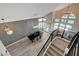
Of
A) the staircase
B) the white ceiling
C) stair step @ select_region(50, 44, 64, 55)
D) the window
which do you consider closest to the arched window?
the window

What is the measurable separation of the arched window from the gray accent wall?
890 millimetres

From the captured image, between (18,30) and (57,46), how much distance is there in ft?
6.03

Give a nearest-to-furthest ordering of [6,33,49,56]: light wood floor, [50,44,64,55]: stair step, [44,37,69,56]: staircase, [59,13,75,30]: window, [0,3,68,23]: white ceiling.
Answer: [0,3,68,23]: white ceiling < [59,13,75,30]: window < [50,44,64,55]: stair step < [44,37,69,56]: staircase < [6,33,49,56]: light wood floor

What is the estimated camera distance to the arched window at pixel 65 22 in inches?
110

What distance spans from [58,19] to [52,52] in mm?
1289

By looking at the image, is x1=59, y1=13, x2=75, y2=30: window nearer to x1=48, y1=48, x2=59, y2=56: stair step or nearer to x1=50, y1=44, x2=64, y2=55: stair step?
x1=50, y1=44, x2=64, y2=55: stair step

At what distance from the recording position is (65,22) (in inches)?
112

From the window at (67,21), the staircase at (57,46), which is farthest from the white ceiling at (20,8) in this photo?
the staircase at (57,46)

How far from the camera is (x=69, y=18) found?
283 cm

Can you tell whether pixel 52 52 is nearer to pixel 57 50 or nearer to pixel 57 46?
pixel 57 50

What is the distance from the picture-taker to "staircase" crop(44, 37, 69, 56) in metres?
3.01

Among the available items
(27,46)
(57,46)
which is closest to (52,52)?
(57,46)

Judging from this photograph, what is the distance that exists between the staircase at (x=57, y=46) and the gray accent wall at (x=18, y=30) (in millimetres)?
982

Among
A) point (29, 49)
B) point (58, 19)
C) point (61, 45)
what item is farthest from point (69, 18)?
point (29, 49)
